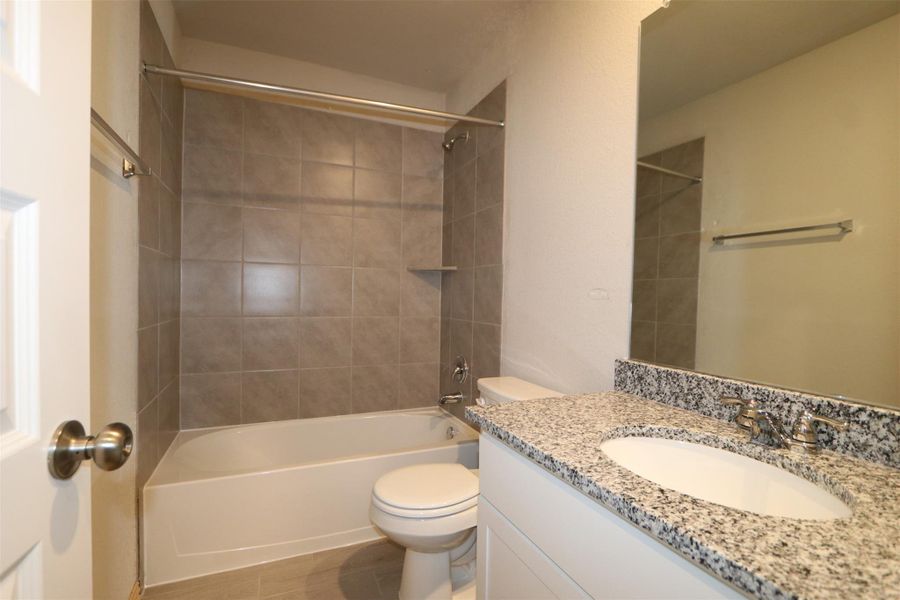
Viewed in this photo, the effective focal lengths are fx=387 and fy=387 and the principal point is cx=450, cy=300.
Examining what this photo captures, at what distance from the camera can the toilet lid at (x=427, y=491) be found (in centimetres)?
130

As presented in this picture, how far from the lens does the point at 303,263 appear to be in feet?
7.86

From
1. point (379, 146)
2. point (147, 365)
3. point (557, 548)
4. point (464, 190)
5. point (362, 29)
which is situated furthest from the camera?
point (379, 146)

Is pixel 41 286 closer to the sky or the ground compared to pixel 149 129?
closer to the ground

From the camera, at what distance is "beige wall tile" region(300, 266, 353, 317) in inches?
94.8

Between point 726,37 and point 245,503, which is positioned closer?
point 726,37

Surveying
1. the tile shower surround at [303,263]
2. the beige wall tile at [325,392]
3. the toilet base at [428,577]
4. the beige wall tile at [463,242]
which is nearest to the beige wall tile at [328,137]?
the tile shower surround at [303,263]

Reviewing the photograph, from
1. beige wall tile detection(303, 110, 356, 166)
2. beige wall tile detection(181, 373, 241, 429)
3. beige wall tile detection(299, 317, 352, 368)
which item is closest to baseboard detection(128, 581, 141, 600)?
beige wall tile detection(181, 373, 241, 429)

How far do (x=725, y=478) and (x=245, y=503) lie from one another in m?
1.74

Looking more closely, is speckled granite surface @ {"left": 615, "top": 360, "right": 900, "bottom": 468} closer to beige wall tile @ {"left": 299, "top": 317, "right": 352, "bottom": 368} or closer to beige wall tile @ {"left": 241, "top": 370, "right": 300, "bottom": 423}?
beige wall tile @ {"left": 299, "top": 317, "right": 352, "bottom": 368}

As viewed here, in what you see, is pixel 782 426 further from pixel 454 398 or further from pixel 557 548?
pixel 454 398

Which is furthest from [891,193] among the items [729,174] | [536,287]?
[536,287]

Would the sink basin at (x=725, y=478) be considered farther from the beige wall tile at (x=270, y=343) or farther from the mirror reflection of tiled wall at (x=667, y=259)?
the beige wall tile at (x=270, y=343)

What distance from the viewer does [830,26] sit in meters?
0.80

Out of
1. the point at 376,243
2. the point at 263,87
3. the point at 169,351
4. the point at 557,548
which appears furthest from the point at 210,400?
the point at 557,548
